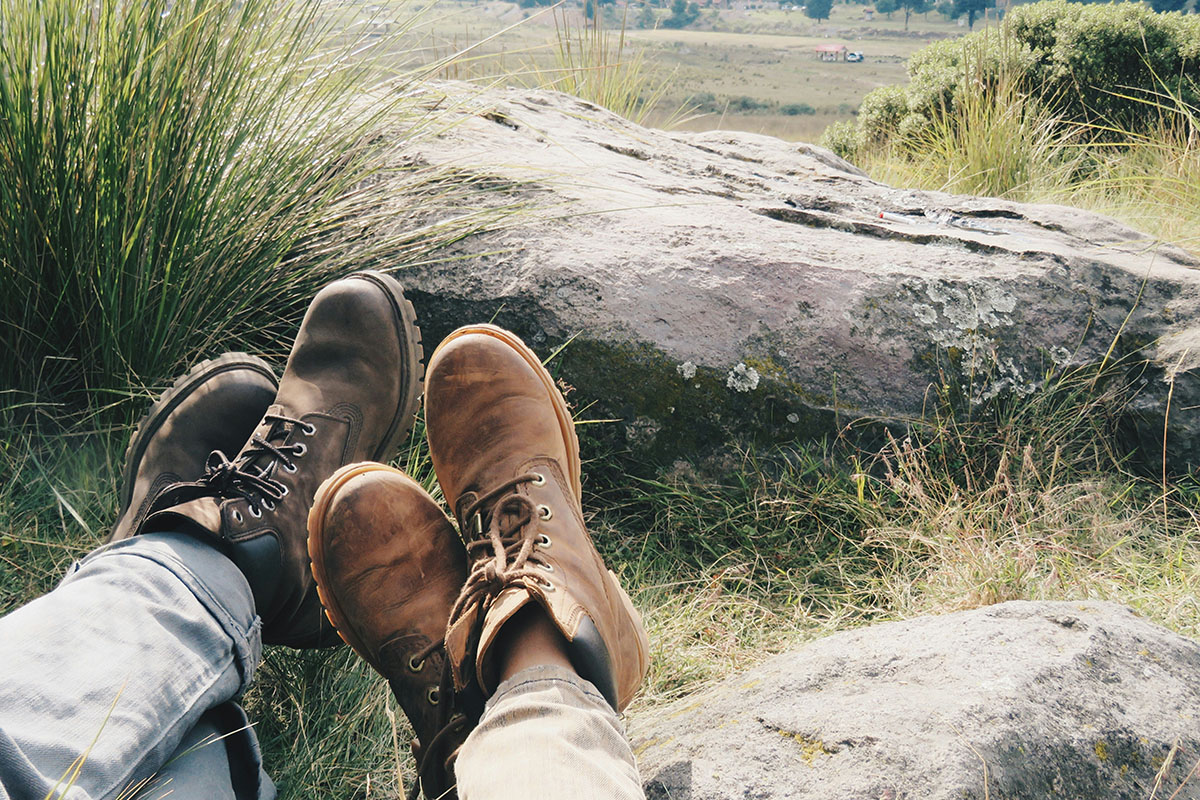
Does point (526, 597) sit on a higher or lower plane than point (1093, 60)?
lower

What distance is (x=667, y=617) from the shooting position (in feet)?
5.83

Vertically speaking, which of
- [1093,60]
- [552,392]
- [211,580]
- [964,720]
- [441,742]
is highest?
[1093,60]

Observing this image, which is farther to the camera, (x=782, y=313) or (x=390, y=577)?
(x=782, y=313)

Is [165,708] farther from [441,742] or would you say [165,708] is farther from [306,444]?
[306,444]

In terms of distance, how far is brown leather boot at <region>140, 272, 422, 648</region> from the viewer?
1.47 metres

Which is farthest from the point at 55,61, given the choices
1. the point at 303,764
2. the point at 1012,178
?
the point at 1012,178

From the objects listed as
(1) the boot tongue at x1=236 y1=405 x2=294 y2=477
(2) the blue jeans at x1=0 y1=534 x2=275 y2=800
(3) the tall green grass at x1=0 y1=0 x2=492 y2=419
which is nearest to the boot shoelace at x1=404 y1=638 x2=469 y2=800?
(2) the blue jeans at x1=0 y1=534 x2=275 y2=800

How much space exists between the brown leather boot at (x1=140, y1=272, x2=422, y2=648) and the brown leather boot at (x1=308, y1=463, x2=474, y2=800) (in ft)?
0.28

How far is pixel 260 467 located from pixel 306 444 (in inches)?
4.8

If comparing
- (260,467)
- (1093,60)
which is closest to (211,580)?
(260,467)

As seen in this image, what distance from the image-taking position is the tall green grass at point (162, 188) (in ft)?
5.41

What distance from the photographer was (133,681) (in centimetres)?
108

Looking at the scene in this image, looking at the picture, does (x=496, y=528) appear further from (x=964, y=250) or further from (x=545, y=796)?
(x=964, y=250)

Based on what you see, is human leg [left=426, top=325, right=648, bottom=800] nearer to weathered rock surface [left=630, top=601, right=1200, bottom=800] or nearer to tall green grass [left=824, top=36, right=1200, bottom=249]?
weathered rock surface [left=630, top=601, right=1200, bottom=800]
